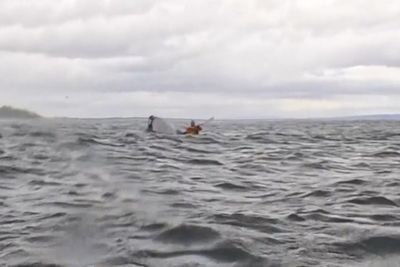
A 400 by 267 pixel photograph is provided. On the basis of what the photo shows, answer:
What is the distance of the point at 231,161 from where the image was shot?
22.4 meters

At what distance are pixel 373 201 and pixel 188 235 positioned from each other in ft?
15.5

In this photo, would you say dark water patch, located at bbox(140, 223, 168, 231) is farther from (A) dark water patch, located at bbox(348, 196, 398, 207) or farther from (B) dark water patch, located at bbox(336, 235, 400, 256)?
(A) dark water patch, located at bbox(348, 196, 398, 207)

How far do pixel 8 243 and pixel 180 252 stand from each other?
227 centimetres

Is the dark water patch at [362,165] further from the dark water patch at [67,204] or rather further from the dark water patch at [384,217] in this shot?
the dark water patch at [67,204]

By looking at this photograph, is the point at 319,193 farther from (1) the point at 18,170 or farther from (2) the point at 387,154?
(2) the point at 387,154

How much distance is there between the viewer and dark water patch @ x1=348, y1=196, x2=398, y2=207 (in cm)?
1235

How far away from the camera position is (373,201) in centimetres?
1260

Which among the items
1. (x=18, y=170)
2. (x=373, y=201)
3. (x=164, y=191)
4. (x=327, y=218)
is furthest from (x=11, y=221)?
(x=18, y=170)

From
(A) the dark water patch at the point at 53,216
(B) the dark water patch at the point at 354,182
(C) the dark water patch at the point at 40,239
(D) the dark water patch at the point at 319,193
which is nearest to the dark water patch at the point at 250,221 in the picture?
(A) the dark water patch at the point at 53,216

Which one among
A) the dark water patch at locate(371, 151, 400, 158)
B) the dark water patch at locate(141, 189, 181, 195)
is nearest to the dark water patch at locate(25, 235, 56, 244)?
the dark water patch at locate(141, 189, 181, 195)

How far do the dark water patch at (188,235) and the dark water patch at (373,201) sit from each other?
3.99 meters

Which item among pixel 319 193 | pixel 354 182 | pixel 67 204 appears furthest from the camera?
pixel 354 182

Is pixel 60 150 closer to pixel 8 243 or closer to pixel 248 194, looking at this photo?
pixel 248 194

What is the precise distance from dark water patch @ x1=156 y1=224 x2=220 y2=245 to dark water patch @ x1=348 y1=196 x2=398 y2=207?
3.99 metres
